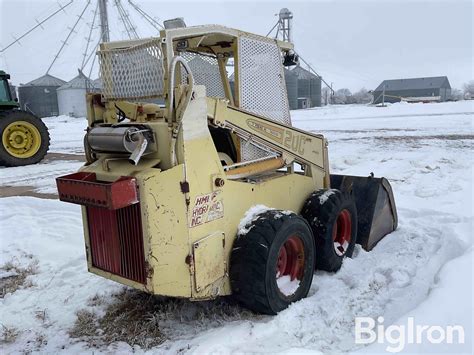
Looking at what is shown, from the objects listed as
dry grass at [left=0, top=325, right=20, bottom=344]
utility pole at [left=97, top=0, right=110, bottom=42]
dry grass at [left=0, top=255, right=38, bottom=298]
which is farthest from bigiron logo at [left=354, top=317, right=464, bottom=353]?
utility pole at [left=97, top=0, right=110, bottom=42]

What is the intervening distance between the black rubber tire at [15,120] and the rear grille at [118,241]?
9204mm

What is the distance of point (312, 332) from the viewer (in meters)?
3.26

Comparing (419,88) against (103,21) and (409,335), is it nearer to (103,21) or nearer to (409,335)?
(103,21)

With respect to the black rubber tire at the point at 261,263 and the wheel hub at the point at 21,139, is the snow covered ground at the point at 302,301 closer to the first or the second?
the black rubber tire at the point at 261,263

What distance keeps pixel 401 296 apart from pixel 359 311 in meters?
0.47

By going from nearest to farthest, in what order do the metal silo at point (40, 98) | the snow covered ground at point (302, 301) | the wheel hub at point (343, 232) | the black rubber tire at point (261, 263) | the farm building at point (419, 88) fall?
1. the snow covered ground at point (302, 301)
2. the black rubber tire at point (261, 263)
3. the wheel hub at point (343, 232)
4. the metal silo at point (40, 98)
5. the farm building at point (419, 88)

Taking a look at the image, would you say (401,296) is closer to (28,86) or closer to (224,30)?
(224,30)

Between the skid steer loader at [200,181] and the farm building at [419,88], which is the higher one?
the farm building at [419,88]

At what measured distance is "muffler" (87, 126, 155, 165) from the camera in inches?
115

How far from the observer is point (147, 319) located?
3.57 meters

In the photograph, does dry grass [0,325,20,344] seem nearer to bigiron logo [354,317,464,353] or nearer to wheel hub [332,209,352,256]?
bigiron logo [354,317,464,353]

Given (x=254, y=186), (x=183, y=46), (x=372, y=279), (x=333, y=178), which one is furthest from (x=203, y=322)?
(x=333, y=178)

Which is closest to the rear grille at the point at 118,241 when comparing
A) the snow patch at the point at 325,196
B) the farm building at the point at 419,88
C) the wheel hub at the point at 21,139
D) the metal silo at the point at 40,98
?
the snow patch at the point at 325,196

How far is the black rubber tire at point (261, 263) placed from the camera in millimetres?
3297
